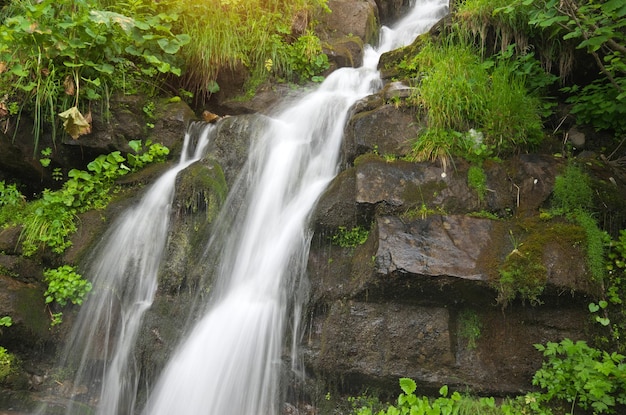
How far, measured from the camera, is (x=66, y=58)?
16.2ft

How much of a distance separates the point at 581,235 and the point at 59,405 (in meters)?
4.35

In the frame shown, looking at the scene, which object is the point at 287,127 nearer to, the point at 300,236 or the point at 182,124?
the point at 182,124

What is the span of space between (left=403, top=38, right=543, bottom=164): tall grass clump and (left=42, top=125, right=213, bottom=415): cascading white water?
2.72 metres

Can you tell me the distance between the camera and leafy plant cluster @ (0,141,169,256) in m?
4.31

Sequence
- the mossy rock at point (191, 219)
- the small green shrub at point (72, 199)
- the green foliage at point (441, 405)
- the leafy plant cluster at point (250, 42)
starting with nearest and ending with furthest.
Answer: the green foliage at point (441, 405) → the mossy rock at point (191, 219) → the small green shrub at point (72, 199) → the leafy plant cluster at point (250, 42)

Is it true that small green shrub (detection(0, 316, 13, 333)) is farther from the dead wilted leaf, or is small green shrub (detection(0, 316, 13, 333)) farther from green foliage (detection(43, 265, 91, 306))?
the dead wilted leaf

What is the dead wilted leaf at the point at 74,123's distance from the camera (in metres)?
4.64

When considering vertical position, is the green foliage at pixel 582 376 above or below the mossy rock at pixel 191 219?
below

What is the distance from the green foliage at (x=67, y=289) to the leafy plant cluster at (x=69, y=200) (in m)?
0.34

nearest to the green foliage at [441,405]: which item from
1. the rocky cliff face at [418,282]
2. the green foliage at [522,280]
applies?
the rocky cliff face at [418,282]

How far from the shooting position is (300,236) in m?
Result: 3.84

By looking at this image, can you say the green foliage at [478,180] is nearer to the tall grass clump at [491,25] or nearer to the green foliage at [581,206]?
the green foliage at [581,206]

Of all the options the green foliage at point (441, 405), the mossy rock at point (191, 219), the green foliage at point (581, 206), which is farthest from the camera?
the mossy rock at point (191, 219)

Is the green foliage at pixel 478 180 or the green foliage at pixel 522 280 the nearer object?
the green foliage at pixel 522 280
